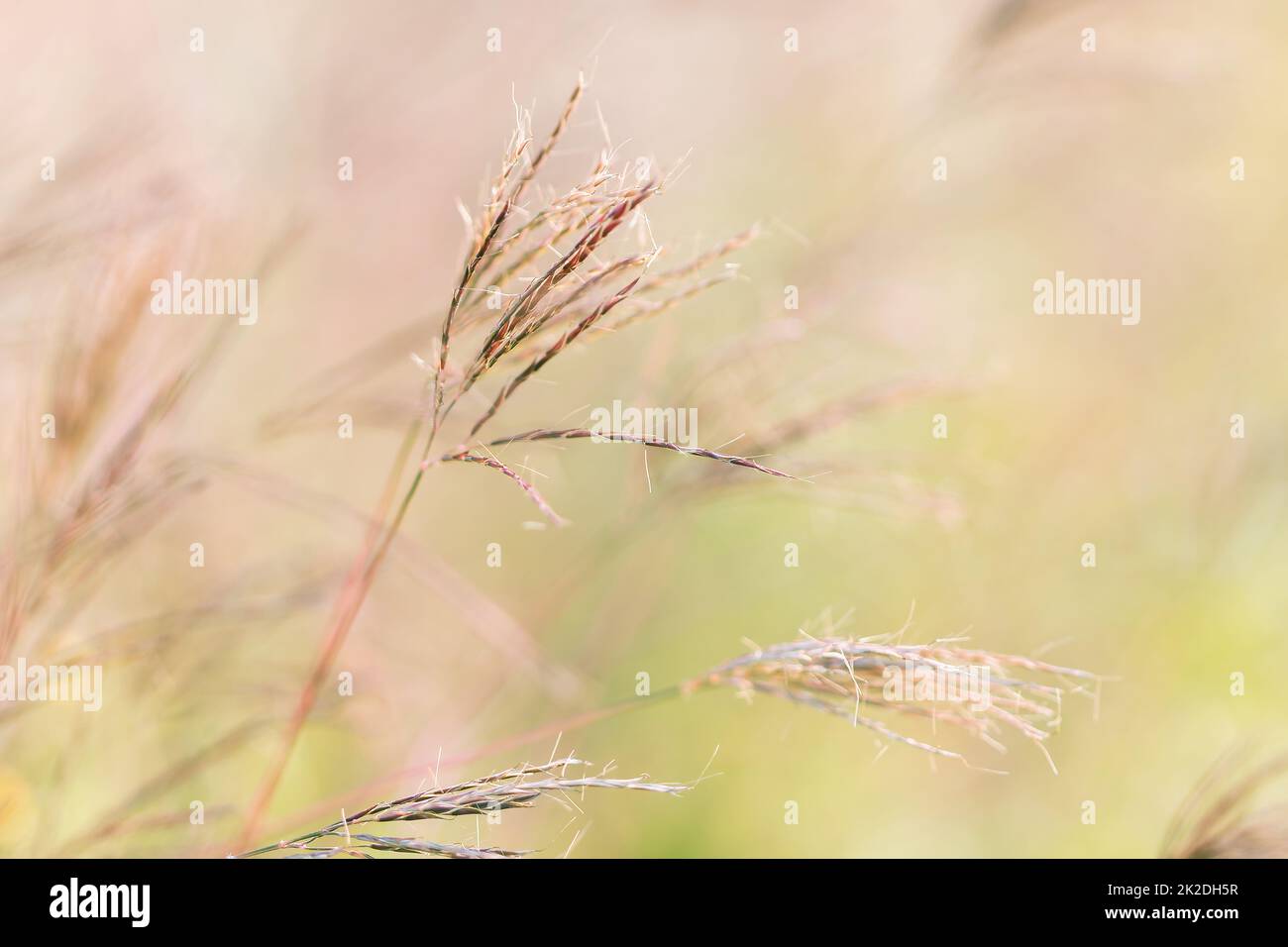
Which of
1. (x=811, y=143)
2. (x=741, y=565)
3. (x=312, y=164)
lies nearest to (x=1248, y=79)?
(x=811, y=143)

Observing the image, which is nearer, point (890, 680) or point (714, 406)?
point (890, 680)

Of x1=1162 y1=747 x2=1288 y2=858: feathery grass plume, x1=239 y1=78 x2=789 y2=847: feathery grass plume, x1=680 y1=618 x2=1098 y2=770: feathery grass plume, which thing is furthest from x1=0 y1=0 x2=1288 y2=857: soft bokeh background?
x1=1162 y1=747 x2=1288 y2=858: feathery grass plume

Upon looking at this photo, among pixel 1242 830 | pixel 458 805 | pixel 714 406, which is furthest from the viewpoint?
pixel 714 406

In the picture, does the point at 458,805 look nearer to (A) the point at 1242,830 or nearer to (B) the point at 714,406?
(B) the point at 714,406

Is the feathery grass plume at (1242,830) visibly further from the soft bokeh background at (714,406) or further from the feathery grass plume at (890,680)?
the soft bokeh background at (714,406)

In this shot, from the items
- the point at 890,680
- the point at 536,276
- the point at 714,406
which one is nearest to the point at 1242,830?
the point at 890,680

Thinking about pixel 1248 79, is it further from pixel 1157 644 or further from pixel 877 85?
pixel 1157 644

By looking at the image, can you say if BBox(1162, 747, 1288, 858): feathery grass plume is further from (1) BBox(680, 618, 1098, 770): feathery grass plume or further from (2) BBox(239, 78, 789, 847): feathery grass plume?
(2) BBox(239, 78, 789, 847): feathery grass plume

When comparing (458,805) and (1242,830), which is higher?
(458,805)
